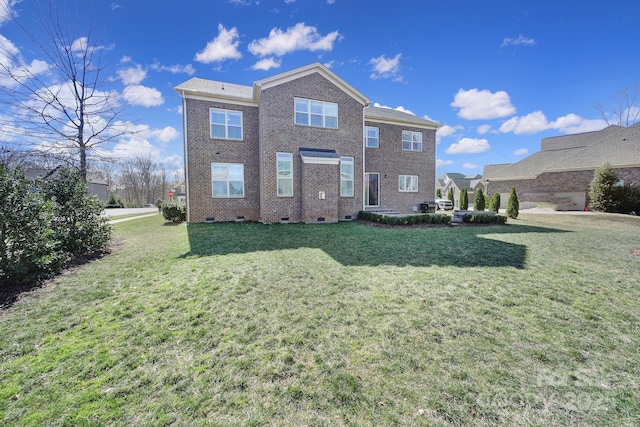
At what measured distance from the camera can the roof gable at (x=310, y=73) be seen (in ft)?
39.3

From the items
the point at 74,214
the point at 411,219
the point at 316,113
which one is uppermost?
the point at 316,113

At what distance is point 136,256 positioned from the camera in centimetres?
661

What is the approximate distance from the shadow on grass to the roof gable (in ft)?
22.5

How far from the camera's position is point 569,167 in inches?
860

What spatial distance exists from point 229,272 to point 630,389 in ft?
18.0

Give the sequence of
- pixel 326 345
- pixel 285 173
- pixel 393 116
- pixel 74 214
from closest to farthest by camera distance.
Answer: pixel 326 345, pixel 74 214, pixel 285 173, pixel 393 116

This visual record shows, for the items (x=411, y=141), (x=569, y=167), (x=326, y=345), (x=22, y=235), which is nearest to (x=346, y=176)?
(x=411, y=141)

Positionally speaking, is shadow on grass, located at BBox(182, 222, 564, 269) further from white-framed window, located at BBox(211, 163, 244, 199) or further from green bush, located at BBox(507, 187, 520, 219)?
green bush, located at BBox(507, 187, 520, 219)

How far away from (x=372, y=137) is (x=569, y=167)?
1855 cm

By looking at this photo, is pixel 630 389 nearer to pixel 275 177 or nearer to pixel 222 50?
pixel 275 177

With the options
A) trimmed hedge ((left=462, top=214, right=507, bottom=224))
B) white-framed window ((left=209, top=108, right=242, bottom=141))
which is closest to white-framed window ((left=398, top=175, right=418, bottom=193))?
trimmed hedge ((left=462, top=214, right=507, bottom=224))

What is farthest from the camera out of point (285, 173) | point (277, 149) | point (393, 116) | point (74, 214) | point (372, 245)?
point (393, 116)

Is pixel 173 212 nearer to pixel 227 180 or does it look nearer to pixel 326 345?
pixel 227 180

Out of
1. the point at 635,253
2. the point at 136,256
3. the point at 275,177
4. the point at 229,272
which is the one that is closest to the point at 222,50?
the point at 275,177
